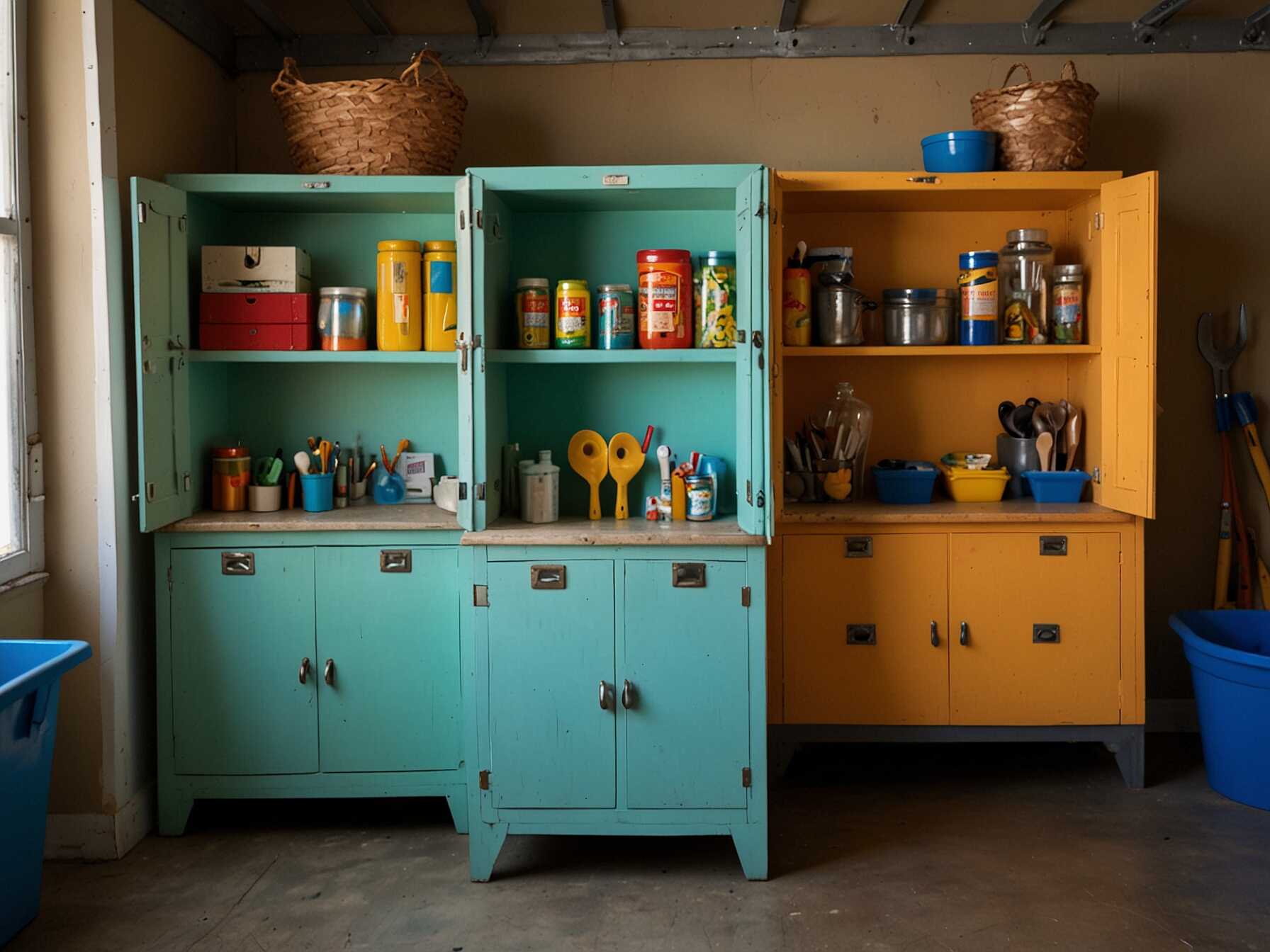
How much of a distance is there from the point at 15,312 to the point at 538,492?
1537 mm

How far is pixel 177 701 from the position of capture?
3.33 metres

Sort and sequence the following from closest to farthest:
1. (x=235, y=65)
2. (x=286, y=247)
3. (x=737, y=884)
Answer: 1. (x=737, y=884)
2. (x=286, y=247)
3. (x=235, y=65)

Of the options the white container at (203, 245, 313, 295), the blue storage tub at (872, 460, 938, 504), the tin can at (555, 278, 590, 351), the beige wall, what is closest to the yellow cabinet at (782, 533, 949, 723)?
the blue storage tub at (872, 460, 938, 504)

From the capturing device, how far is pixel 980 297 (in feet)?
12.3

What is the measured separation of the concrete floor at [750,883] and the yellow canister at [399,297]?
4.99 ft

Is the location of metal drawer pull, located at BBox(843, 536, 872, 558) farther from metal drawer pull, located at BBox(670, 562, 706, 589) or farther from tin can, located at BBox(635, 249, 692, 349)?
tin can, located at BBox(635, 249, 692, 349)

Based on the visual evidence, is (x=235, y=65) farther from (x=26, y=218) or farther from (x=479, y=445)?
(x=479, y=445)

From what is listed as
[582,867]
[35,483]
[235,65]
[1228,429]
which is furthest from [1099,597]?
[235,65]

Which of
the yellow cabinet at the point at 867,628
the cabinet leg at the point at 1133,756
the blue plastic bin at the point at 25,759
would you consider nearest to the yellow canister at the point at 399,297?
the blue plastic bin at the point at 25,759

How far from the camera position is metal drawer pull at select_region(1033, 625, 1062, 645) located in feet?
12.0

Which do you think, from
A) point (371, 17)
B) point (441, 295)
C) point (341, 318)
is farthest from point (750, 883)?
point (371, 17)

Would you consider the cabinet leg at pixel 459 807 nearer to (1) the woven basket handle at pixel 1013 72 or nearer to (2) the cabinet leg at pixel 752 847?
(2) the cabinet leg at pixel 752 847

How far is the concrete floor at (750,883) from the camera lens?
2.77 m

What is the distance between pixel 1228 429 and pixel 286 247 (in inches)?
134
